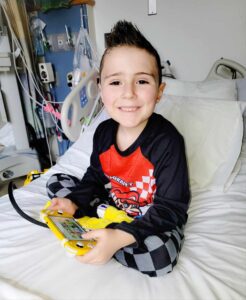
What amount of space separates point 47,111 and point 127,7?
3.51 ft

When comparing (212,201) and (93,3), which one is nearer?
A: (212,201)

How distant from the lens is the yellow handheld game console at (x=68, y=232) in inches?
23.3

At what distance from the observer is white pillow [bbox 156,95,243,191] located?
1.04 meters

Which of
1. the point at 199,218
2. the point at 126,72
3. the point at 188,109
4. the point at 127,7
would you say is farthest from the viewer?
the point at 127,7

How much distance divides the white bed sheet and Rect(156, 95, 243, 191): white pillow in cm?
14

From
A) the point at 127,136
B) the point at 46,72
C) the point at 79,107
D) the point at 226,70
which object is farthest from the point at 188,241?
the point at 46,72

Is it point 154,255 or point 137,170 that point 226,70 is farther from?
point 154,255

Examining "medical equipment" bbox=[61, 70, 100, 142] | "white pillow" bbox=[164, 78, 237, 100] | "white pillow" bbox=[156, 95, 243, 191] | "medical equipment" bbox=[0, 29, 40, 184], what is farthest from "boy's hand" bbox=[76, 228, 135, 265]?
"medical equipment" bbox=[0, 29, 40, 184]

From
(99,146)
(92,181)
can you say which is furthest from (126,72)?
(92,181)

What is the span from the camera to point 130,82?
74 cm

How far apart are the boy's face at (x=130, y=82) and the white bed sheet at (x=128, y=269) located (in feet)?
1.34

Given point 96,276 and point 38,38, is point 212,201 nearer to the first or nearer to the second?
point 96,276

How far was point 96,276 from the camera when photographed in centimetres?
62

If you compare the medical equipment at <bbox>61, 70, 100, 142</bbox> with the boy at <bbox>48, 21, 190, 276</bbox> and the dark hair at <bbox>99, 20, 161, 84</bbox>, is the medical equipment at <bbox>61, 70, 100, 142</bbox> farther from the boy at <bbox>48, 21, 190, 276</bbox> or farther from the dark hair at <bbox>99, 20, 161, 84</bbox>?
the dark hair at <bbox>99, 20, 161, 84</bbox>
